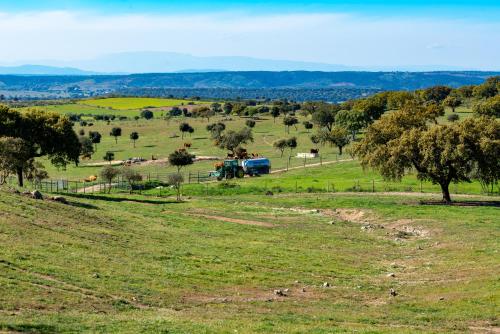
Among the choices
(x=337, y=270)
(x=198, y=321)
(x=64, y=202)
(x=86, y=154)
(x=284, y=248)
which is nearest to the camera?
(x=198, y=321)

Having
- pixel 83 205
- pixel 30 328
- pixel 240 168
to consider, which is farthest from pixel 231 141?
pixel 30 328

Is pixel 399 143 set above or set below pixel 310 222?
above

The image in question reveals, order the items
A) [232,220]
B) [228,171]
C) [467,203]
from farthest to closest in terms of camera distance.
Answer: [228,171]
[467,203]
[232,220]

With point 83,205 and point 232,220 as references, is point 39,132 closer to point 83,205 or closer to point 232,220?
point 83,205

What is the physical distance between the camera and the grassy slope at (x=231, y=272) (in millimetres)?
23406

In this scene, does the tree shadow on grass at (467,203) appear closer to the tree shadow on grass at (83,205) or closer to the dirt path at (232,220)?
the dirt path at (232,220)

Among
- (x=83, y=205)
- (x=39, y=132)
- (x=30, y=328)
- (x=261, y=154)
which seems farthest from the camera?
(x=261, y=154)

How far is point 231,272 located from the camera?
32844 mm

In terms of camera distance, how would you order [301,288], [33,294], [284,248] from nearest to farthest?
[33,294], [301,288], [284,248]

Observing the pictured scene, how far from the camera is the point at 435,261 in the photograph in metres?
38.3

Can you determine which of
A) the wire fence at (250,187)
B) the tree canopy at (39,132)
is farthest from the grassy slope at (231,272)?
the tree canopy at (39,132)

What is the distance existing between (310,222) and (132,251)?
2134 cm

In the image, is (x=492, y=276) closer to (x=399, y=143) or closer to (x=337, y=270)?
(x=337, y=270)

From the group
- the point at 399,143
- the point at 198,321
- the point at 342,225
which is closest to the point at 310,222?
the point at 342,225
